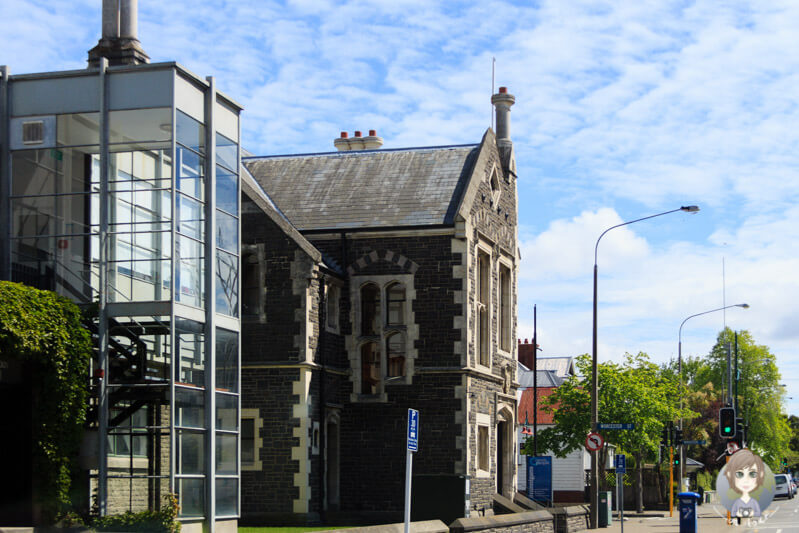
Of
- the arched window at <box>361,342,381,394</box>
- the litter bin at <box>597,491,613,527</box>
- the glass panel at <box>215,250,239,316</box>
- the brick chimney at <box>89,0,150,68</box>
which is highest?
the brick chimney at <box>89,0,150,68</box>

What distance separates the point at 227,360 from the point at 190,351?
4.62 ft

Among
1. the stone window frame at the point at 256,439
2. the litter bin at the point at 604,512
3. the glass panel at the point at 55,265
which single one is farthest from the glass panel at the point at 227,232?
the litter bin at the point at 604,512

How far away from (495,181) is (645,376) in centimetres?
1754

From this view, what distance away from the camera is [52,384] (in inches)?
755

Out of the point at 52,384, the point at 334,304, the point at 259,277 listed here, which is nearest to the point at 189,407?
the point at 52,384

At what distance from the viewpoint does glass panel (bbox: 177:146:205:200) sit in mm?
20562

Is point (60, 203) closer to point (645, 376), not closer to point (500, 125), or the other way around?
point (500, 125)

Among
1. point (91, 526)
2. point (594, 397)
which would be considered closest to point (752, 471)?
point (91, 526)

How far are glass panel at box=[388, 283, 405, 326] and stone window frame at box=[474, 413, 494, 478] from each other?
370 centimetres

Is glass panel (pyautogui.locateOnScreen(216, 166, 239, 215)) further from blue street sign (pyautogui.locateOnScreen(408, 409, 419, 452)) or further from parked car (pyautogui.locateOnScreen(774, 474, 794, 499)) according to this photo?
parked car (pyautogui.locateOnScreen(774, 474, 794, 499))

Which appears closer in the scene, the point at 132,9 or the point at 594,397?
the point at 132,9

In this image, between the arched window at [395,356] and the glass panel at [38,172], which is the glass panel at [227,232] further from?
the arched window at [395,356]

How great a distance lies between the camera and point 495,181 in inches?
1428

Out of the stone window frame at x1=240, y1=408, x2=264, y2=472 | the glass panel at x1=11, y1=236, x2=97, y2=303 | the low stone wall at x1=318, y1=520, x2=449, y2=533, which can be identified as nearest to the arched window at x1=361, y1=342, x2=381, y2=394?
the stone window frame at x1=240, y1=408, x2=264, y2=472
